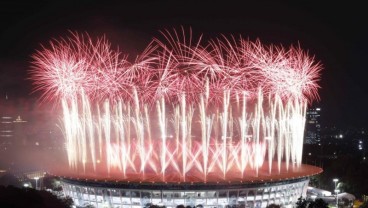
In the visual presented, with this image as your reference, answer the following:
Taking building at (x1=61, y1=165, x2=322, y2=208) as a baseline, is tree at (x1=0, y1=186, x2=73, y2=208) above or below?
above

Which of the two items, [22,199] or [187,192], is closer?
[22,199]

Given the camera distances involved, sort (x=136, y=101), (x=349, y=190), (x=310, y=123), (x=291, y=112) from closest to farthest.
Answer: (x=136, y=101)
(x=291, y=112)
(x=349, y=190)
(x=310, y=123)

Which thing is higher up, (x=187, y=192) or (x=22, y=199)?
(x=22, y=199)

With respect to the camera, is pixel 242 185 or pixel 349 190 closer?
pixel 242 185

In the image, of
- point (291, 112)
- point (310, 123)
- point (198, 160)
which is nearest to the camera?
point (291, 112)

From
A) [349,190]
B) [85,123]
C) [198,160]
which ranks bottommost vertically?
[349,190]

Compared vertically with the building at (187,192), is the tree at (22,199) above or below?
above

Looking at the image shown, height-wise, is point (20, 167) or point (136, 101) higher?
point (136, 101)

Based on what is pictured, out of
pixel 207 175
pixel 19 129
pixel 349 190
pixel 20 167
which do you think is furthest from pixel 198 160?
pixel 19 129

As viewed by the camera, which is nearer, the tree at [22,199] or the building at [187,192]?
the tree at [22,199]

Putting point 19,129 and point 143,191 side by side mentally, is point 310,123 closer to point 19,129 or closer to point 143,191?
point 19,129

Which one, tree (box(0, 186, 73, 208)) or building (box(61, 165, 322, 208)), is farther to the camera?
building (box(61, 165, 322, 208))
